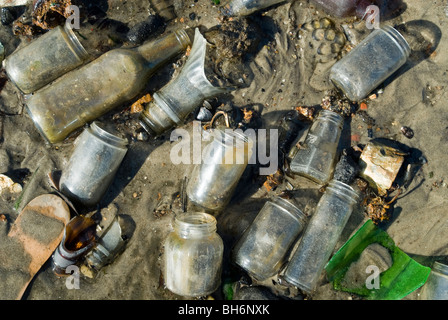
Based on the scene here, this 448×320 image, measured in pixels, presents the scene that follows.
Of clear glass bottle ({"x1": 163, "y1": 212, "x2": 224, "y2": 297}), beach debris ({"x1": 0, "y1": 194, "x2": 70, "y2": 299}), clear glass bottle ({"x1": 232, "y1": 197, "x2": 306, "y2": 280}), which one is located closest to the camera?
clear glass bottle ({"x1": 163, "y1": 212, "x2": 224, "y2": 297})

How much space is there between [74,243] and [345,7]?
2959 millimetres

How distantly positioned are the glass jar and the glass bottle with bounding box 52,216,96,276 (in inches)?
48.5

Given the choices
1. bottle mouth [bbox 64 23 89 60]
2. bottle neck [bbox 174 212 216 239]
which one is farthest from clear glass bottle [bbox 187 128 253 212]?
bottle mouth [bbox 64 23 89 60]

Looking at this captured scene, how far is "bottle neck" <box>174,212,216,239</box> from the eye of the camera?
111 inches

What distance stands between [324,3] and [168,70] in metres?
1.45

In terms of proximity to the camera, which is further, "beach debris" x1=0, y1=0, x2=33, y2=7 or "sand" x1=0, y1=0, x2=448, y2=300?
"beach debris" x1=0, y1=0, x2=33, y2=7

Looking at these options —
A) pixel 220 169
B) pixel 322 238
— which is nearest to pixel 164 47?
pixel 220 169

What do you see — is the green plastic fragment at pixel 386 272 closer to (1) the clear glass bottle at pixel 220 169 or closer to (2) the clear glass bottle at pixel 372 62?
(1) the clear glass bottle at pixel 220 169

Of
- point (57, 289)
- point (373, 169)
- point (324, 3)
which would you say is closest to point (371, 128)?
point (373, 169)

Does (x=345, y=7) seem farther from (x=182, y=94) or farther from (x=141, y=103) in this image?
(x=141, y=103)

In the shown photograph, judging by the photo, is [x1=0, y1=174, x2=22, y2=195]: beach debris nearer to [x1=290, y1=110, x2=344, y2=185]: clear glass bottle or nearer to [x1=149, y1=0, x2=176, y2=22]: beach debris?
[x1=149, y1=0, x2=176, y2=22]: beach debris

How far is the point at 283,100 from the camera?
3.32 m

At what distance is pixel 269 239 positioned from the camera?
9.69ft

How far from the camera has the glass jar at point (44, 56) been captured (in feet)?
10.3
